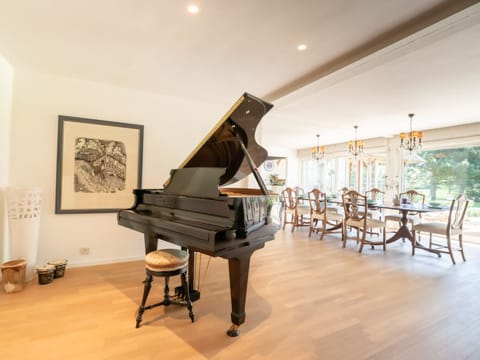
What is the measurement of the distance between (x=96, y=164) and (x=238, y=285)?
2743 millimetres

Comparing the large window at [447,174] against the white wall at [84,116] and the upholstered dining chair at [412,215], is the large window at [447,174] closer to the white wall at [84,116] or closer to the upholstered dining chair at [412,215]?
the upholstered dining chair at [412,215]

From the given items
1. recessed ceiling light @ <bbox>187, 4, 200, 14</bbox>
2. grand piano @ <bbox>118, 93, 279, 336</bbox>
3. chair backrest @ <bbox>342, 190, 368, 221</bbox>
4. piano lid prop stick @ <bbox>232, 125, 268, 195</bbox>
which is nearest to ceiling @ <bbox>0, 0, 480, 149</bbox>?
recessed ceiling light @ <bbox>187, 4, 200, 14</bbox>

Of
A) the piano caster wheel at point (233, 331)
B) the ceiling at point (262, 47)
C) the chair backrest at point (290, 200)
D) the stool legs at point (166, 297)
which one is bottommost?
the piano caster wheel at point (233, 331)

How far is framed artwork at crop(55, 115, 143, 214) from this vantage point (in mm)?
3285

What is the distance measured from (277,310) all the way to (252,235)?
0.98m

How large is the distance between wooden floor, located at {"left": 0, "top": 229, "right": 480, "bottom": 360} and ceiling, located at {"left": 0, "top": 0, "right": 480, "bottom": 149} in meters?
2.58

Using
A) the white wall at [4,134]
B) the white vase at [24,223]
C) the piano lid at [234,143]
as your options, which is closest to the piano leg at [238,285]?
the piano lid at [234,143]

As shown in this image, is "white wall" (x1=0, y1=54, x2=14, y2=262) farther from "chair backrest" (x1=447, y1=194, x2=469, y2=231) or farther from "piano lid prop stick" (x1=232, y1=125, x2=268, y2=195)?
"chair backrest" (x1=447, y1=194, x2=469, y2=231)

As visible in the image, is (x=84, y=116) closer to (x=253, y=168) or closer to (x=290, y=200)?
(x=253, y=168)

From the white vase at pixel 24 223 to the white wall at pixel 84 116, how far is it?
33 cm

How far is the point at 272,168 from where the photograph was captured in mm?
10180

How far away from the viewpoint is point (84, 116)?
338 centimetres

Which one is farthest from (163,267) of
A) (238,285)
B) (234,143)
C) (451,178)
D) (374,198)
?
(451,178)

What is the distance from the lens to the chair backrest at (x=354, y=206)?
4.65 metres
